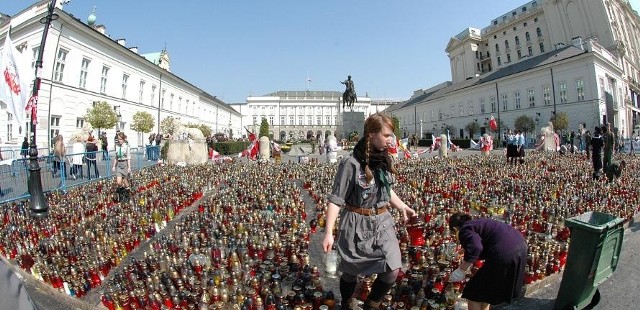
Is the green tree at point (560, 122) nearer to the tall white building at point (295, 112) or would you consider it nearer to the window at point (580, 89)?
the window at point (580, 89)

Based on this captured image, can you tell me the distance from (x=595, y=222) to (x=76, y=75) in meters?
38.4

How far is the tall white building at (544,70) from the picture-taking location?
50.3 m

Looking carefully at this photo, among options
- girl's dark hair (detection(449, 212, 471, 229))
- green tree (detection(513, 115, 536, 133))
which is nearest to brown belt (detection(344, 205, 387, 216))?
girl's dark hair (detection(449, 212, 471, 229))

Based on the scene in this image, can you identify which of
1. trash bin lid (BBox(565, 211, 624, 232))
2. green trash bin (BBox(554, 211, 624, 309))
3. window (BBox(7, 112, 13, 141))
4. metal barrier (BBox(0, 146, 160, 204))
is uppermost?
window (BBox(7, 112, 13, 141))

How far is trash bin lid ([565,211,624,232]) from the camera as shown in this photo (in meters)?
3.50

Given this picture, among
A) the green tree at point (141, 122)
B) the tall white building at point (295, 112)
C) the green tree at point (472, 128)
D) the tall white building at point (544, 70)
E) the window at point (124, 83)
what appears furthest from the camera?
the tall white building at point (295, 112)

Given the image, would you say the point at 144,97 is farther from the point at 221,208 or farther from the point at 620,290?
the point at 620,290

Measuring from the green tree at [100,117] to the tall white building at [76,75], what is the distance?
1.43 meters

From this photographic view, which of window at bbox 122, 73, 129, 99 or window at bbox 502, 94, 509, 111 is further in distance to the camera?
window at bbox 502, 94, 509, 111

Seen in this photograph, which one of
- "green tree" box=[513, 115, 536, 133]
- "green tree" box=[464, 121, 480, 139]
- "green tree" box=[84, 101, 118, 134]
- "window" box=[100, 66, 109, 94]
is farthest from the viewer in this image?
"green tree" box=[464, 121, 480, 139]

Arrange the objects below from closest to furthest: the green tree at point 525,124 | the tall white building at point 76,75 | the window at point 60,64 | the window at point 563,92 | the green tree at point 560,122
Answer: the tall white building at point 76,75, the window at point 60,64, the green tree at point 560,122, the window at point 563,92, the green tree at point 525,124

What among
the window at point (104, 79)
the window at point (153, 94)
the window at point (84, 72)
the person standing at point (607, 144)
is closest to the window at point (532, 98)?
the person standing at point (607, 144)

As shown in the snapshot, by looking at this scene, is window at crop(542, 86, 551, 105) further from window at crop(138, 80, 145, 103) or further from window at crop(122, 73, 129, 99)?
window at crop(122, 73, 129, 99)

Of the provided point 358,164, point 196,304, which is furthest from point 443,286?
point 196,304
